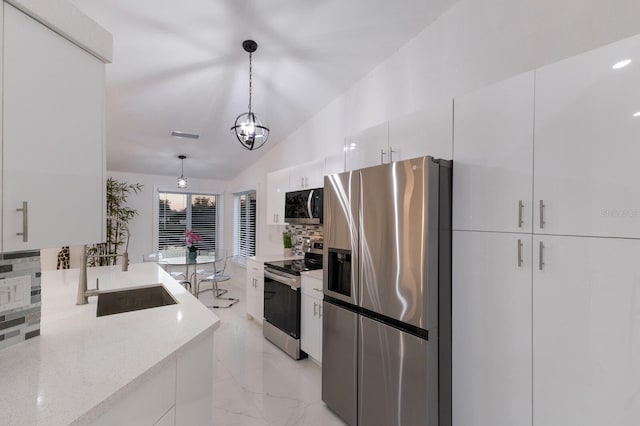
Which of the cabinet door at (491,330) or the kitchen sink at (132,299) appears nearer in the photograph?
the cabinet door at (491,330)

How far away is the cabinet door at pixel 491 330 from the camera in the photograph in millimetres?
1446

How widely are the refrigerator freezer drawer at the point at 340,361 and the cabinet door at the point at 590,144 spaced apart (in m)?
1.33

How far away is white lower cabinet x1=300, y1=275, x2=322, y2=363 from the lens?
2824 mm

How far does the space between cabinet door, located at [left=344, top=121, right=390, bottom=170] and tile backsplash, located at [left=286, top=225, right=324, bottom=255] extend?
1.49m

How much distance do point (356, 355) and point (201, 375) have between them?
3.43 ft

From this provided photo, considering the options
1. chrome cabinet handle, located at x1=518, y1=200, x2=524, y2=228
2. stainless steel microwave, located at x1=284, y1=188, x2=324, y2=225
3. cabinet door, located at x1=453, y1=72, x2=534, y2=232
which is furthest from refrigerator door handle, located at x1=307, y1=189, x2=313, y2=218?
chrome cabinet handle, located at x1=518, y1=200, x2=524, y2=228

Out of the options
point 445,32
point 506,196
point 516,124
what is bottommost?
point 506,196

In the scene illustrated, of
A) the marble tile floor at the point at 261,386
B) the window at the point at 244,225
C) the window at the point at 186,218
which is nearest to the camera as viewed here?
the marble tile floor at the point at 261,386

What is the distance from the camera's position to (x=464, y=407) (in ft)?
5.45

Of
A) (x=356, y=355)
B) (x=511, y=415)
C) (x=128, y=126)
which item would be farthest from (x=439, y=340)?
(x=128, y=126)

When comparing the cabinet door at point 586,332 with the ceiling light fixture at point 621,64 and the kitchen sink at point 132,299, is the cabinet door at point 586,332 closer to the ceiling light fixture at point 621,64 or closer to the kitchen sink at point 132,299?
the ceiling light fixture at point 621,64

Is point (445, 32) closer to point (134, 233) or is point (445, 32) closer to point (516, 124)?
point (516, 124)

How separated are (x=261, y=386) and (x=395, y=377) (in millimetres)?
1393

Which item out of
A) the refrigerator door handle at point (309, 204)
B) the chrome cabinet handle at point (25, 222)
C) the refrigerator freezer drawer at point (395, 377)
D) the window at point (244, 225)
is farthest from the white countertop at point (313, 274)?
the window at point (244, 225)
